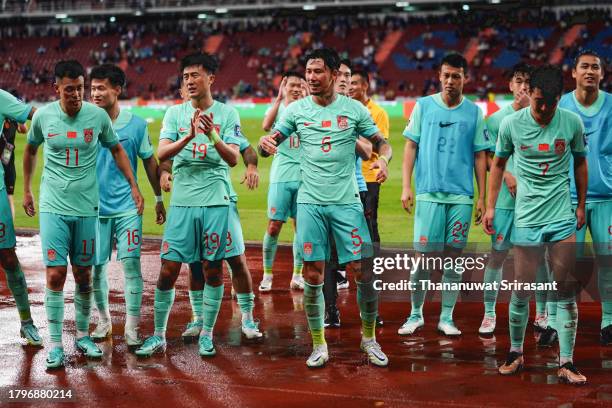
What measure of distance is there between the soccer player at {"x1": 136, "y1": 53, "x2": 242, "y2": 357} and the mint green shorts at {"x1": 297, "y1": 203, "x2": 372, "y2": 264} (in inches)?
30.1

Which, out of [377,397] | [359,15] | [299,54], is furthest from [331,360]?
[359,15]

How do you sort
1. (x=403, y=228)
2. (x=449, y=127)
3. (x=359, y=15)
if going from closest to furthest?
(x=449, y=127), (x=403, y=228), (x=359, y=15)

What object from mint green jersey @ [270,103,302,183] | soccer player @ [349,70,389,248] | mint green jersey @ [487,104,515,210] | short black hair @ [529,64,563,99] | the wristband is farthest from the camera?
mint green jersey @ [270,103,302,183]

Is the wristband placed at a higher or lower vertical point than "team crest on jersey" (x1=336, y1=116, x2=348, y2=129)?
lower

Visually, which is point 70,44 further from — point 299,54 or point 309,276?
point 309,276

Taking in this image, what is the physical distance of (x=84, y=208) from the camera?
295 inches

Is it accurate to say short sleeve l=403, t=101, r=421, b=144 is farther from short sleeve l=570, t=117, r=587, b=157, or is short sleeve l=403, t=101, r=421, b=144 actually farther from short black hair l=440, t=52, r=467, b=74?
short sleeve l=570, t=117, r=587, b=157

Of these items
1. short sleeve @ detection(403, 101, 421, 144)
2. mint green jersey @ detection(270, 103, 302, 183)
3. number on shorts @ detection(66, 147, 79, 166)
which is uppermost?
short sleeve @ detection(403, 101, 421, 144)

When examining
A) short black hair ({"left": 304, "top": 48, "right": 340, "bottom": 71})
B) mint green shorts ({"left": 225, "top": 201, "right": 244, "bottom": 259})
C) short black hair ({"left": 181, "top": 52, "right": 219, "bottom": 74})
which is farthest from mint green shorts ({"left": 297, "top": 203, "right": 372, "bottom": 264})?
short black hair ({"left": 181, "top": 52, "right": 219, "bottom": 74})

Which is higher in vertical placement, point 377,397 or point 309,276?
point 309,276

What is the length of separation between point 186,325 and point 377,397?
3.06 meters

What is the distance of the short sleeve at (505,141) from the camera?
7215 mm

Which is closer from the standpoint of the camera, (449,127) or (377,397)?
(377,397)

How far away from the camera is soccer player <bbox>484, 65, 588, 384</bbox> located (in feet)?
22.7
